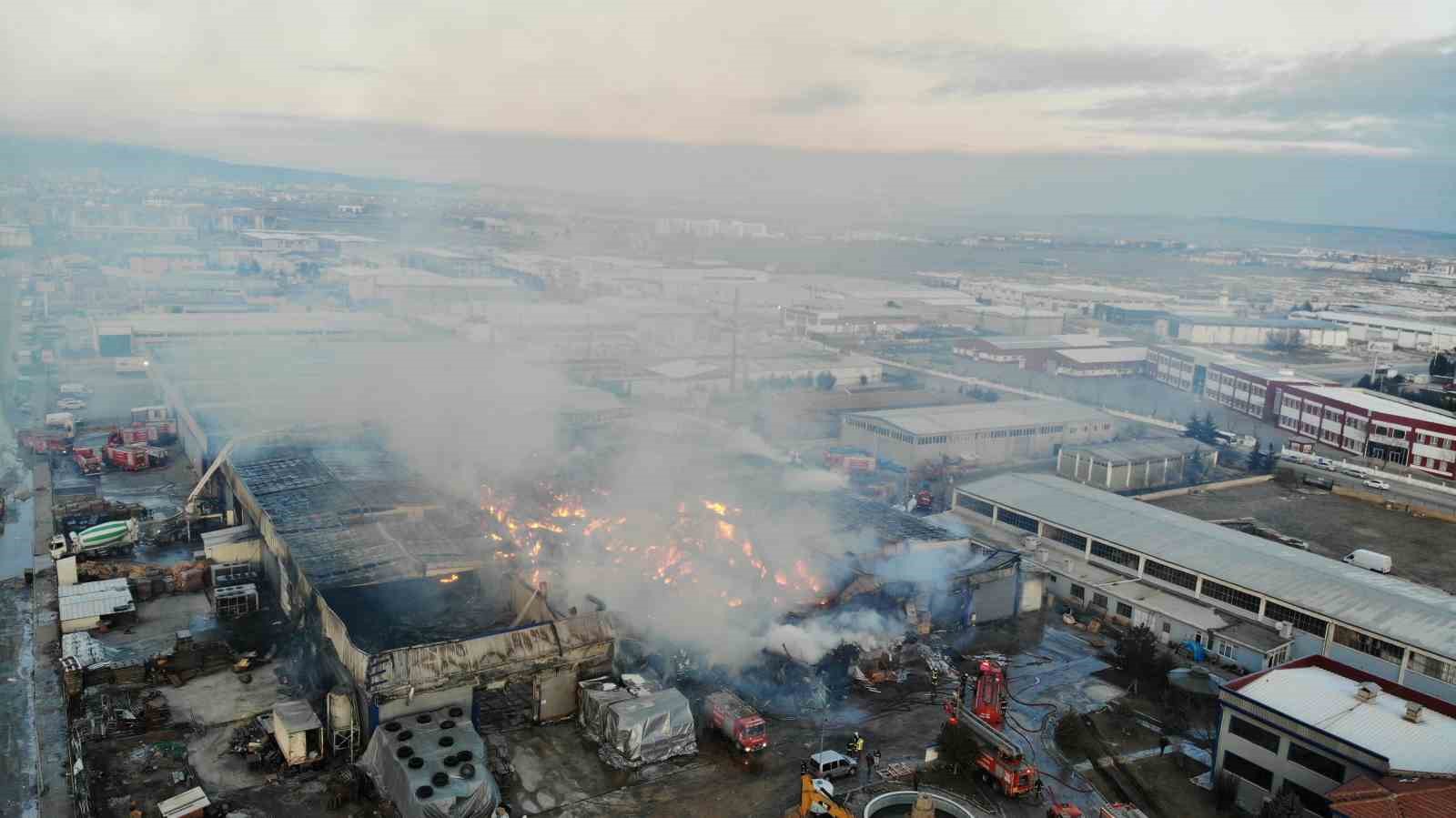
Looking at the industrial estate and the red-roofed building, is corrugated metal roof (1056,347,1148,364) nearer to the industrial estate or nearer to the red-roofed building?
the industrial estate

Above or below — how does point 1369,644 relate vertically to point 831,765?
above

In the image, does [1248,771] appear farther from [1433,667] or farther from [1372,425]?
[1372,425]

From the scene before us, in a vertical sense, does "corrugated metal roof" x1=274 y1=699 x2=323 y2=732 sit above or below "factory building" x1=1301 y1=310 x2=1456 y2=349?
below

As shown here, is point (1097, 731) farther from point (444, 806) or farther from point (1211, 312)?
point (1211, 312)

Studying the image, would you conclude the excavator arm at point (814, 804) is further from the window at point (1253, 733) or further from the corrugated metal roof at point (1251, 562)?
the corrugated metal roof at point (1251, 562)

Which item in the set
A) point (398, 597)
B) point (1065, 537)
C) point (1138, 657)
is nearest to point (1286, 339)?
point (1065, 537)

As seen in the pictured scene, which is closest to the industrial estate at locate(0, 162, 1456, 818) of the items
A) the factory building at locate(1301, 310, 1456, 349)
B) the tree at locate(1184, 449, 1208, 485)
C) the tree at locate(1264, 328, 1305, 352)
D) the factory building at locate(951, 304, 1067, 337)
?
the tree at locate(1184, 449, 1208, 485)
